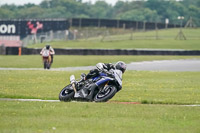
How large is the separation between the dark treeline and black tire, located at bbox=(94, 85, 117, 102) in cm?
12200

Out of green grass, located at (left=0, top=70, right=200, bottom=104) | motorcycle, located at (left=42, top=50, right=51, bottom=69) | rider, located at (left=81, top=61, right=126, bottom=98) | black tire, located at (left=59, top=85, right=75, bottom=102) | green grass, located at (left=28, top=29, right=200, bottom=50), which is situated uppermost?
rider, located at (left=81, top=61, right=126, bottom=98)

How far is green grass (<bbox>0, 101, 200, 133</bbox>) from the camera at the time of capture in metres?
10.8

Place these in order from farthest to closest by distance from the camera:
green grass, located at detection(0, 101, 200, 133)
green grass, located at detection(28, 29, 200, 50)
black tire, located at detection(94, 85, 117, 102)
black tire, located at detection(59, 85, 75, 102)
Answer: green grass, located at detection(28, 29, 200, 50), black tire, located at detection(59, 85, 75, 102), black tire, located at detection(94, 85, 117, 102), green grass, located at detection(0, 101, 200, 133)

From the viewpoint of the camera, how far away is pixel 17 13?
161875mm

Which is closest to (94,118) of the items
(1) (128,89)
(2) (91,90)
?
(2) (91,90)

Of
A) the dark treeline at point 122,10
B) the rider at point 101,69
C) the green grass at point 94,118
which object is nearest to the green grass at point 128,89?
the rider at point 101,69

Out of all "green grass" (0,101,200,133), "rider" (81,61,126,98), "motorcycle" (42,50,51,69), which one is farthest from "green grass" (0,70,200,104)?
"motorcycle" (42,50,51,69)

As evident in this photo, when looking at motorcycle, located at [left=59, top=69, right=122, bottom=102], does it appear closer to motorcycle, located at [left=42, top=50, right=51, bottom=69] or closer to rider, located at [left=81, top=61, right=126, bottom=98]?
rider, located at [left=81, top=61, right=126, bottom=98]

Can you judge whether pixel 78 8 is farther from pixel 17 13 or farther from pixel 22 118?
pixel 22 118

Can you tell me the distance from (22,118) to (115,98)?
18.6 feet

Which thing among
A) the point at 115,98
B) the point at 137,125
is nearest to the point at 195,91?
the point at 115,98

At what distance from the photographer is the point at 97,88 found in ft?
49.2

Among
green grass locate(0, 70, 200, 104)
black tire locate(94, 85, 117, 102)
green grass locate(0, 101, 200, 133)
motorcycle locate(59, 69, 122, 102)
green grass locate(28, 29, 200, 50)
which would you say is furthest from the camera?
green grass locate(28, 29, 200, 50)

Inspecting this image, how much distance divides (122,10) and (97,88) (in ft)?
573
